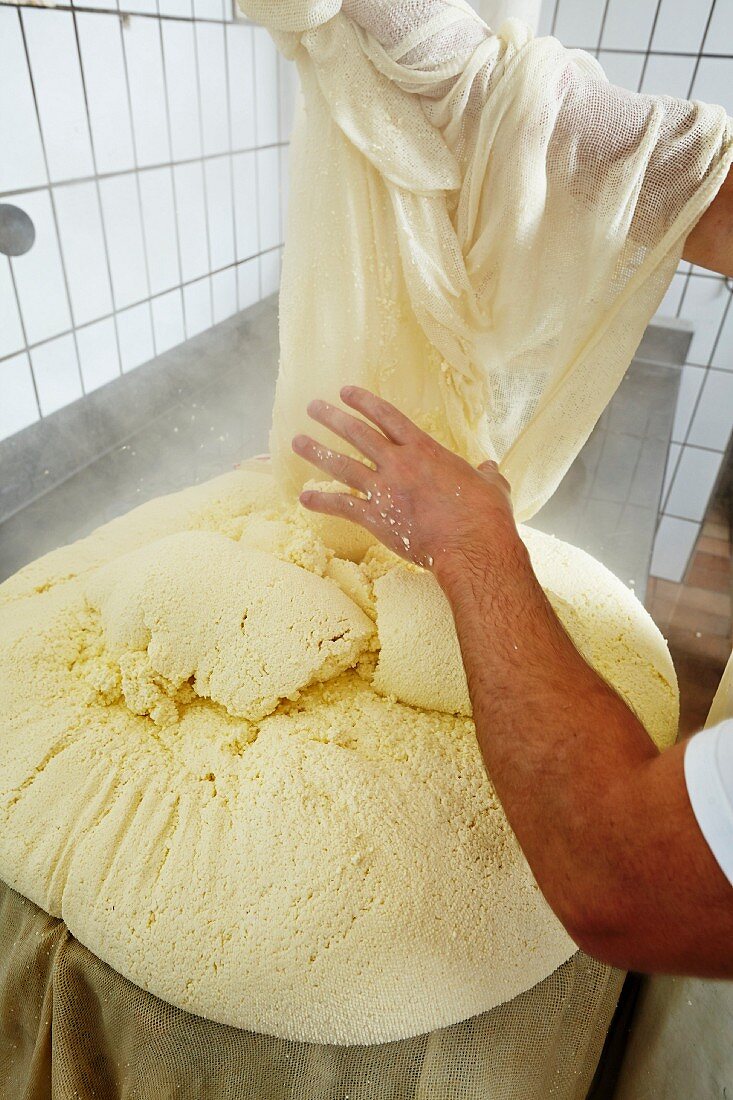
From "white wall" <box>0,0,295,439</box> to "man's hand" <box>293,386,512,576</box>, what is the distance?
62 centimetres

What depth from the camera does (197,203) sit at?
1.46 metres

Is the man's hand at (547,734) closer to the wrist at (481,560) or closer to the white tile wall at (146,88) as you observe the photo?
the wrist at (481,560)

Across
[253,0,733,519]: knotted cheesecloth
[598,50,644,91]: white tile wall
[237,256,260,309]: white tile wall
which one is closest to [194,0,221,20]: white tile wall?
[237,256,260,309]: white tile wall

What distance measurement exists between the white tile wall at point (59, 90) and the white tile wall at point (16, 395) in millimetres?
291

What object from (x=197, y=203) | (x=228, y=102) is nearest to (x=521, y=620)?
(x=197, y=203)

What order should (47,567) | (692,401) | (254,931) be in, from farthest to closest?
(692,401) < (47,567) < (254,931)

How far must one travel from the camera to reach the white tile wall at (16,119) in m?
0.94

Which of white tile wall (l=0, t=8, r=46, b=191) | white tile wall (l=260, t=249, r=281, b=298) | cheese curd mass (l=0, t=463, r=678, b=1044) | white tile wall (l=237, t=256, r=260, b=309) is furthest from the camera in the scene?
white tile wall (l=260, t=249, r=281, b=298)

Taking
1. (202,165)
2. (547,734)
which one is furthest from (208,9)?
(547,734)

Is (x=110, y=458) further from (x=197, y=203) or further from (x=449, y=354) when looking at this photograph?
(x=449, y=354)

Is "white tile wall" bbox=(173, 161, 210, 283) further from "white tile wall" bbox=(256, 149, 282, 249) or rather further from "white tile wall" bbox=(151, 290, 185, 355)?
"white tile wall" bbox=(256, 149, 282, 249)

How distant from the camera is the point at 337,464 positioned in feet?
2.45

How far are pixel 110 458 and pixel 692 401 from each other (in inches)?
66.3

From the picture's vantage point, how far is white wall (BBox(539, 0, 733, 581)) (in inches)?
65.5
